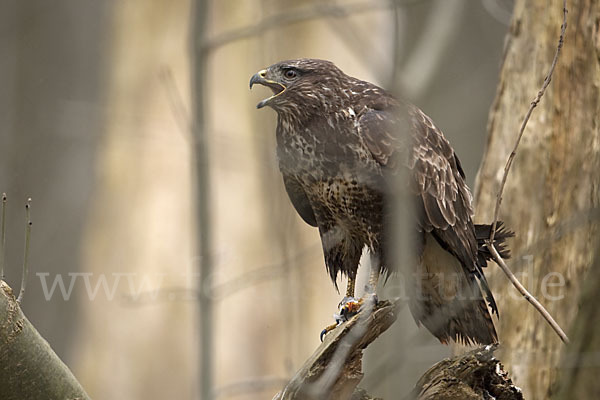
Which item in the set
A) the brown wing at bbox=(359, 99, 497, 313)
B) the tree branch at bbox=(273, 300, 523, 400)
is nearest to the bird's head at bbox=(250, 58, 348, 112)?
the brown wing at bbox=(359, 99, 497, 313)

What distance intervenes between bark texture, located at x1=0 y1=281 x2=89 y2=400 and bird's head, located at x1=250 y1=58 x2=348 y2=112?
134 cm

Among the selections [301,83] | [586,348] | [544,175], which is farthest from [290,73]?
[586,348]

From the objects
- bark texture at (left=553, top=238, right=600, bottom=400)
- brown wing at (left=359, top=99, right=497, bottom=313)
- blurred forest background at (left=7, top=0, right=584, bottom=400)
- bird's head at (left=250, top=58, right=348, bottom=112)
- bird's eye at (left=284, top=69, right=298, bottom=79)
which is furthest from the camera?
blurred forest background at (left=7, top=0, right=584, bottom=400)

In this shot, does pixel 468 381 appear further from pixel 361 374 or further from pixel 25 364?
pixel 25 364

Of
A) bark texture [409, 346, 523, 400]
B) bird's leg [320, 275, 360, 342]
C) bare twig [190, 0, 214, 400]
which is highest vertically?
bare twig [190, 0, 214, 400]

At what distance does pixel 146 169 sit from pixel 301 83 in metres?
3.83

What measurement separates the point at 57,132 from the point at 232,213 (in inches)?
61.3

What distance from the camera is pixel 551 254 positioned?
3664mm

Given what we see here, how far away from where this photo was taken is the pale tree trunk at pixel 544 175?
11.7 feet

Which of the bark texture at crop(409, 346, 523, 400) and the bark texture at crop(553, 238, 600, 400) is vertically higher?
the bark texture at crop(553, 238, 600, 400)

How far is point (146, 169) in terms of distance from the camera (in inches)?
281

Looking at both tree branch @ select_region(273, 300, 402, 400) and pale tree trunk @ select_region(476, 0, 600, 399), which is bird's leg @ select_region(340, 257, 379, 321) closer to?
tree branch @ select_region(273, 300, 402, 400)

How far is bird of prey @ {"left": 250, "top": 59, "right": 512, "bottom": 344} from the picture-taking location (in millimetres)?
3314

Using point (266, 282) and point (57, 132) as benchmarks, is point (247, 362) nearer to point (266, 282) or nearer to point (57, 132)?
point (266, 282)
